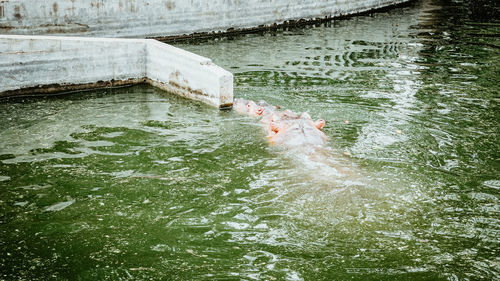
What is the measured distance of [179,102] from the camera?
11.5m

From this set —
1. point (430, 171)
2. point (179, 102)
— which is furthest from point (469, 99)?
point (179, 102)

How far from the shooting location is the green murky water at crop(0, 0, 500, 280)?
18.6ft

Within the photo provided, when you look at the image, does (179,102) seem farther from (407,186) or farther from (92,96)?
(407,186)

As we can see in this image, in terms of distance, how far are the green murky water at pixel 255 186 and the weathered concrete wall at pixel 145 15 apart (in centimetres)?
400

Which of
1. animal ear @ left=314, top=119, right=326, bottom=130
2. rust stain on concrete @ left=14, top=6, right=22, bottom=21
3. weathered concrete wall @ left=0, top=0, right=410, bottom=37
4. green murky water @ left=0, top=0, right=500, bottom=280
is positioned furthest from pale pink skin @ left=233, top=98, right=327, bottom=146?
rust stain on concrete @ left=14, top=6, right=22, bottom=21

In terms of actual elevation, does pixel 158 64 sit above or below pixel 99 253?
above

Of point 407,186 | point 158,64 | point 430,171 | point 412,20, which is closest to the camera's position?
point 407,186

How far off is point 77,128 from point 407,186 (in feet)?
19.3

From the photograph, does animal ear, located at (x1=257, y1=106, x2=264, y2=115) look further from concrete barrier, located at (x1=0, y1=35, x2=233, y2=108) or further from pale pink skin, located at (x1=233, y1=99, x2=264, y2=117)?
concrete barrier, located at (x1=0, y1=35, x2=233, y2=108)

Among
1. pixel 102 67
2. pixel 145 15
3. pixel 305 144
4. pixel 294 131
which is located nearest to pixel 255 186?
pixel 305 144

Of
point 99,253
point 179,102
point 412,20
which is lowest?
point 99,253

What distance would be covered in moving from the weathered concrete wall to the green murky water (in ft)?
13.1

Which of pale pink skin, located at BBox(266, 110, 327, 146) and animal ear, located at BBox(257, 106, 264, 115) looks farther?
animal ear, located at BBox(257, 106, 264, 115)

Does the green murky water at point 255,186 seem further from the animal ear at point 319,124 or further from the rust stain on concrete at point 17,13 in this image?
the rust stain on concrete at point 17,13
